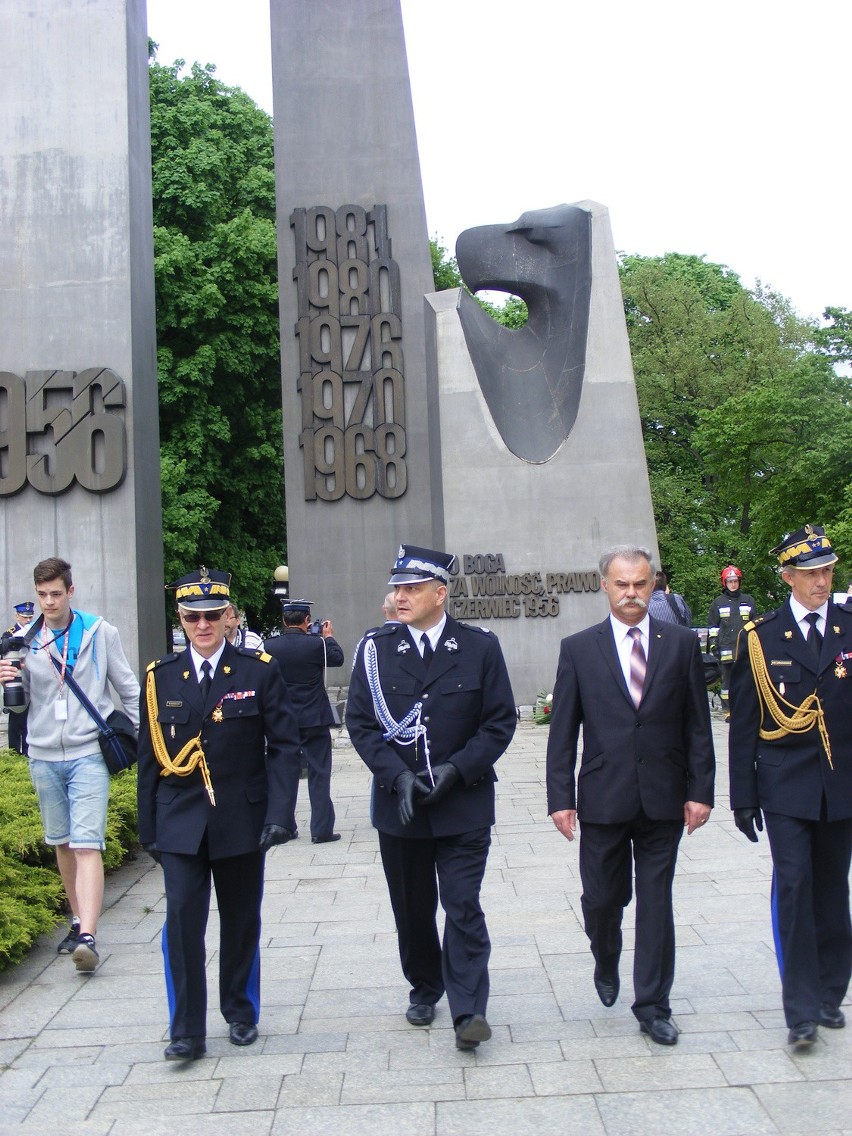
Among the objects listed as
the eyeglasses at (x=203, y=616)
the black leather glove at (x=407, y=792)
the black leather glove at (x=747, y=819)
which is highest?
the eyeglasses at (x=203, y=616)

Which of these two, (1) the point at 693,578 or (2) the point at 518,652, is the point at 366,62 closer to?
(2) the point at 518,652

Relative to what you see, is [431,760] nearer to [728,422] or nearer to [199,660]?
[199,660]

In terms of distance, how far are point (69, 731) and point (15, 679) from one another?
356mm

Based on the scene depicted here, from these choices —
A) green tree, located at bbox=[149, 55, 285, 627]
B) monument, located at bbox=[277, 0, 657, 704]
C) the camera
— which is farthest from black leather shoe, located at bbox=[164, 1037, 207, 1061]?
green tree, located at bbox=[149, 55, 285, 627]

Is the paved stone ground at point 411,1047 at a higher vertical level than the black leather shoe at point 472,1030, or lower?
lower

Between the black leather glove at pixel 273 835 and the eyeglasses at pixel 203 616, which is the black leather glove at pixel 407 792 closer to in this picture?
the black leather glove at pixel 273 835

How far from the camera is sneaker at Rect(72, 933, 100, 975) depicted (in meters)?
5.79

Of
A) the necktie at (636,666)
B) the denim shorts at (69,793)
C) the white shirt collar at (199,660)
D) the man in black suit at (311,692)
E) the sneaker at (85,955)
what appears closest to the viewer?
the necktie at (636,666)

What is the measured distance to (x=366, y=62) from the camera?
20000mm

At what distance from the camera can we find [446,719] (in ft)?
16.2

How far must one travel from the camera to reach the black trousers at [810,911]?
4590mm

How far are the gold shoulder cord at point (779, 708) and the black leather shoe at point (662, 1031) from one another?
1111mm

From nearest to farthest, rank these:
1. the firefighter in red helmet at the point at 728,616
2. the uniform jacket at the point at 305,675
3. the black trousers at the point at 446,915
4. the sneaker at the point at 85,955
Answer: the black trousers at the point at 446,915, the sneaker at the point at 85,955, the uniform jacket at the point at 305,675, the firefighter in red helmet at the point at 728,616

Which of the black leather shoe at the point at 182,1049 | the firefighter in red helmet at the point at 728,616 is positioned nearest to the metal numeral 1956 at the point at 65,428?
the firefighter in red helmet at the point at 728,616
